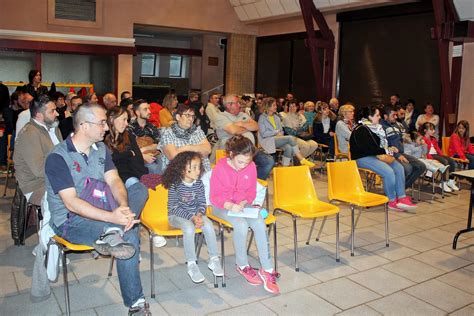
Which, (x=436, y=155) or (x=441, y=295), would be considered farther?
(x=436, y=155)

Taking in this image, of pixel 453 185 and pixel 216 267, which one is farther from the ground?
pixel 453 185

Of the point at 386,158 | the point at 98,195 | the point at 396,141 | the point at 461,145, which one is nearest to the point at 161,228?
the point at 98,195

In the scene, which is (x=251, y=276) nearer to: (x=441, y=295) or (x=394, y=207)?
(x=441, y=295)

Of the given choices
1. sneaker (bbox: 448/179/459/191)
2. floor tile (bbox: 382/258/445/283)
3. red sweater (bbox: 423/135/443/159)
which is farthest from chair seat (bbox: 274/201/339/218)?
sneaker (bbox: 448/179/459/191)

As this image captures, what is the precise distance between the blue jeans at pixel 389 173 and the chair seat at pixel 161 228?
3087 mm

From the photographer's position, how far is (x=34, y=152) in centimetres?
400

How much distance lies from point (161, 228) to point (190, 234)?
0.79ft

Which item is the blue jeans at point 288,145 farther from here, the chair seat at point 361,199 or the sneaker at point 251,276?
the sneaker at point 251,276

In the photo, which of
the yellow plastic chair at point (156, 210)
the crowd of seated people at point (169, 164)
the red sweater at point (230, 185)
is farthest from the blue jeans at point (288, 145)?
the yellow plastic chair at point (156, 210)

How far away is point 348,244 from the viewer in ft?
15.3

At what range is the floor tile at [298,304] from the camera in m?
3.18

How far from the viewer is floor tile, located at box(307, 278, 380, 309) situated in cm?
335

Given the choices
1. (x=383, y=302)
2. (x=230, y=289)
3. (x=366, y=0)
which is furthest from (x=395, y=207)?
(x=366, y=0)

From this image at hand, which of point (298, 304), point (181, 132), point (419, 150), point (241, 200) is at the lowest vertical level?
point (298, 304)
